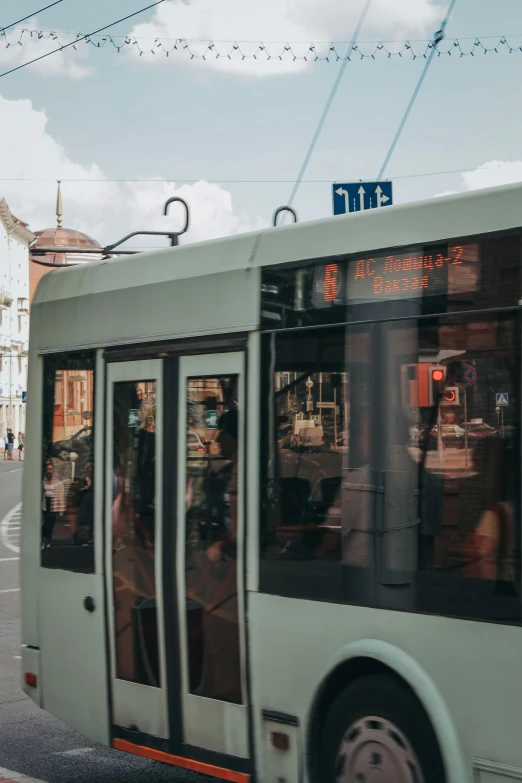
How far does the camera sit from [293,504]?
5.01m

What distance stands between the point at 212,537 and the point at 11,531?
1928 centimetres

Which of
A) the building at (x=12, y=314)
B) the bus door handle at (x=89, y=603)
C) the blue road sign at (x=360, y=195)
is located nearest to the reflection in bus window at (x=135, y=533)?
the bus door handle at (x=89, y=603)

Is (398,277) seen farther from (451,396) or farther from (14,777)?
(14,777)

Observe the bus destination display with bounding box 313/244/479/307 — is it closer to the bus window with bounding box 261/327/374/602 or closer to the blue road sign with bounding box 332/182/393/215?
the bus window with bounding box 261/327/374/602

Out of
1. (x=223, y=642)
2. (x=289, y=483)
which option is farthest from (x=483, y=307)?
(x=223, y=642)

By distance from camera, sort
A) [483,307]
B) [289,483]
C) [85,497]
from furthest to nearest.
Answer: [85,497] < [289,483] < [483,307]

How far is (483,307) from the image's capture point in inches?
169

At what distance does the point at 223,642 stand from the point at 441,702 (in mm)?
1350

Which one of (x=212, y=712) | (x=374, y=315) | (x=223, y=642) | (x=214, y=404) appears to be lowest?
(x=212, y=712)

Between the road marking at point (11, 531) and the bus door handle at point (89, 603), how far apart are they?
44.7 ft

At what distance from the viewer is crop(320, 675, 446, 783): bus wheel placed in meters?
4.40

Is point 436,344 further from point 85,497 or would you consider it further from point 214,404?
point 85,497

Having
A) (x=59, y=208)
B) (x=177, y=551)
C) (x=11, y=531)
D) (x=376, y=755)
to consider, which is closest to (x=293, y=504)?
(x=177, y=551)

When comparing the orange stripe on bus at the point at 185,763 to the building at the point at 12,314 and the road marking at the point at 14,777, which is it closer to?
the road marking at the point at 14,777
